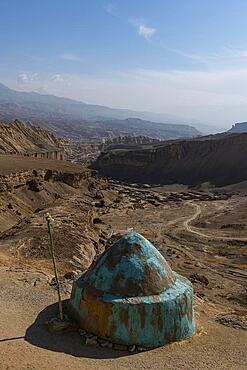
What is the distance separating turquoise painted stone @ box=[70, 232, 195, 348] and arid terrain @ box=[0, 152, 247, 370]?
528 mm

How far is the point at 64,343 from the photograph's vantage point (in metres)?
14.0

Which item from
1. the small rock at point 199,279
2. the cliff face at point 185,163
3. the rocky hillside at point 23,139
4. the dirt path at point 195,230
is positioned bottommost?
the dirt path at point 195,230

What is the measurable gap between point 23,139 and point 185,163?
143 feet

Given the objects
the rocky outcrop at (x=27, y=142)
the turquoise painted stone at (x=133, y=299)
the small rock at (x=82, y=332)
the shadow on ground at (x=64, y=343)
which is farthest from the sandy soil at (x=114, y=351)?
the rocky outcrop at (x=27, y=142)

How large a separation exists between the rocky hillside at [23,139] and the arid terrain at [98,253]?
33159mm

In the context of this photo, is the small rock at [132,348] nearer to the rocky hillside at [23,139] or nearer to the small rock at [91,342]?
the small rock at [91,342]

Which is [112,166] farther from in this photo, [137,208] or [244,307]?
[244,307]

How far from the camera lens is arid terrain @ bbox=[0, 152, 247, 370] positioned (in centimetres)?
1347

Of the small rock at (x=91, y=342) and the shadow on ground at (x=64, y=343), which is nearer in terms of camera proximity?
the shadow on ground at (x=64, y=343)

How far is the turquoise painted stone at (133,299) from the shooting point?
45.9 ft

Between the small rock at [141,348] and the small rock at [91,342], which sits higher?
the small rock at [91,342]

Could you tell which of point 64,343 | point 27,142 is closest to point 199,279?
point 64,343

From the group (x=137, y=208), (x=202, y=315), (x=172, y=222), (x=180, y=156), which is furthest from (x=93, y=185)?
(x=202, y=315)

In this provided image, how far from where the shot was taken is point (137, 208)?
221 ft
